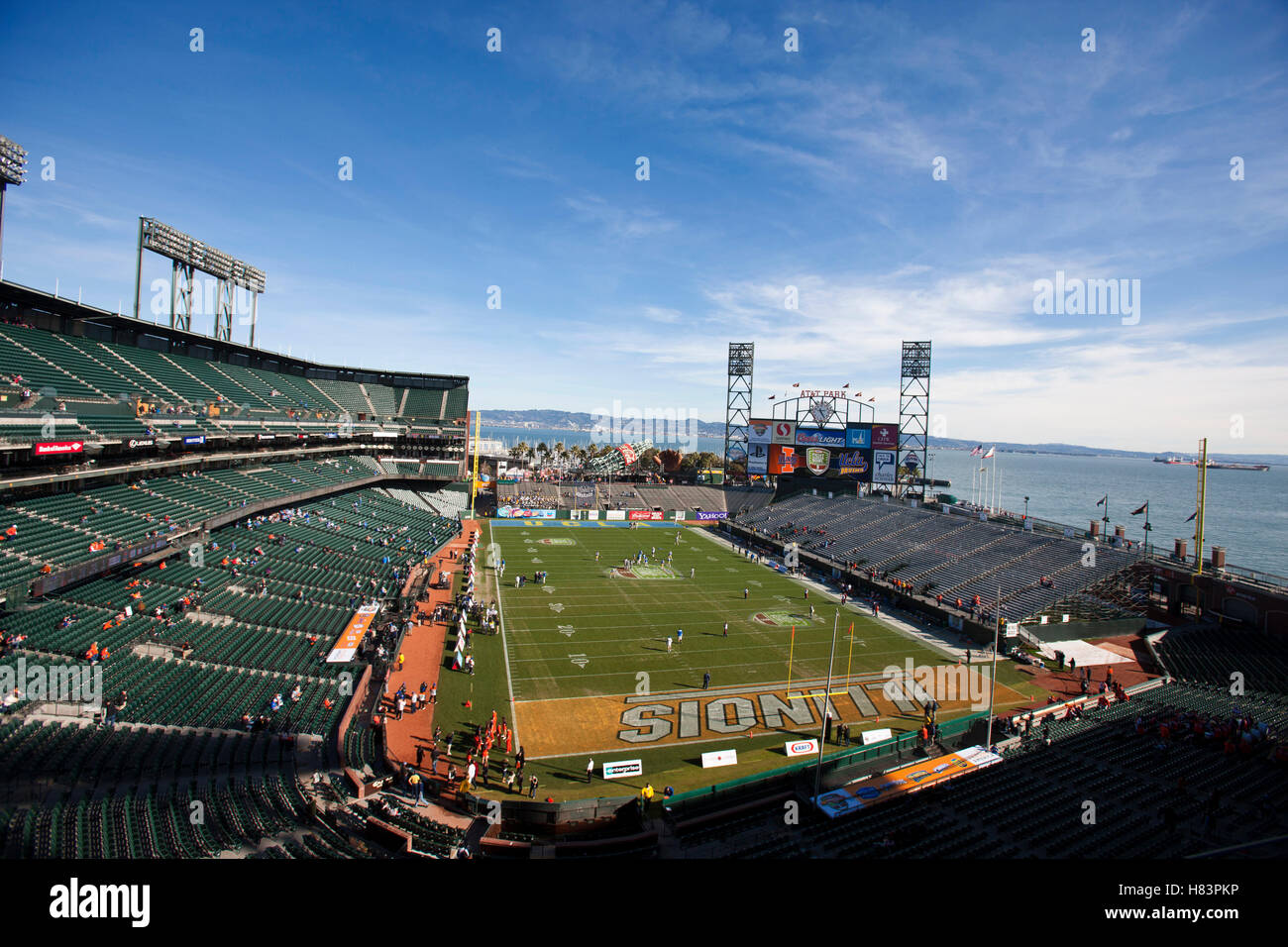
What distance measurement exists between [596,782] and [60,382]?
34970 millimetres

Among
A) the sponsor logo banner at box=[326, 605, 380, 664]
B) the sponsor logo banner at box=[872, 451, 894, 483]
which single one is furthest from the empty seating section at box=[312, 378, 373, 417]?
the sponsor logo banner at box=[872, 451, 894, 483]

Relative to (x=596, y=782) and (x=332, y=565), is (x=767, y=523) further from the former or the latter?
(x=596, y=782)

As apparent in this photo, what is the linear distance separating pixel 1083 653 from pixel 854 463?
39.4 m

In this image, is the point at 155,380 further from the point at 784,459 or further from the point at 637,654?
the point at 784,459

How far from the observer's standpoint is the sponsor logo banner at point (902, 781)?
18.5 m

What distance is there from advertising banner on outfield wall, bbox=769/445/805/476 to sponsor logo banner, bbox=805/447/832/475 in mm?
1160

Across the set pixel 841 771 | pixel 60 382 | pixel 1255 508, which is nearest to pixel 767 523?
pixel 841 771

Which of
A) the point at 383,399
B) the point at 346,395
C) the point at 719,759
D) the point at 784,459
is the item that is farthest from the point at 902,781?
the point at 383,399

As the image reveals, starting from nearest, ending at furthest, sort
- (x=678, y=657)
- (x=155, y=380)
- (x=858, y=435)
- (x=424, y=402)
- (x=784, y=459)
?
(x=678, y=657) < (x=155, y=380) < (x=858, y=435) < (x=784, y=459) < (x=424, y=402)

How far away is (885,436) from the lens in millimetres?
71625

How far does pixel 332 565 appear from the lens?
38969 mm

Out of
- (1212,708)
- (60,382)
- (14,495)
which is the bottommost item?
(1212,708)

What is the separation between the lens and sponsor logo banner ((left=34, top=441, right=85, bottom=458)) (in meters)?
28.4

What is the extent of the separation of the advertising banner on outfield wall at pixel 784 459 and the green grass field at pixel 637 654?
22.3 m
